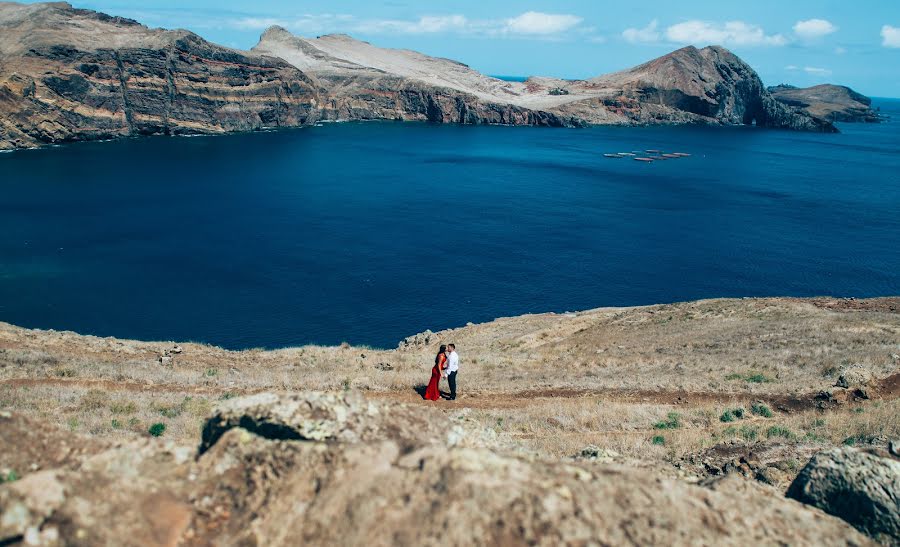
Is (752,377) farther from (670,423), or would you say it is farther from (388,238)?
(388,238)

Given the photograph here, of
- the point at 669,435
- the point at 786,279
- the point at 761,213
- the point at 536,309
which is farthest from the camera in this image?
the point at 761,213

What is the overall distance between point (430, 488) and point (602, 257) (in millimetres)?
71638

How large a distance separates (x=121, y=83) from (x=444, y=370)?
162 metres

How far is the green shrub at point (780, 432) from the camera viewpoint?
689 inches

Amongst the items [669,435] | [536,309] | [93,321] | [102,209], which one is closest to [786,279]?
[536,309]

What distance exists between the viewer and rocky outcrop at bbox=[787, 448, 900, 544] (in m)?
10.6

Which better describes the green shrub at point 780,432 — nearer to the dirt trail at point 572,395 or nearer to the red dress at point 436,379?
the dirt trail at point 572,395

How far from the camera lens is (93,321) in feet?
174

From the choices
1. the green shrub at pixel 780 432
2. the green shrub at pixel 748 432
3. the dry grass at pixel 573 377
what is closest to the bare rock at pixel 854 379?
the dry grass at pixel 573 377

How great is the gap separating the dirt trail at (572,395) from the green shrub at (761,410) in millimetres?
808

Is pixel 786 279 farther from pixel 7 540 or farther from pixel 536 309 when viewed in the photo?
pixel 7 540

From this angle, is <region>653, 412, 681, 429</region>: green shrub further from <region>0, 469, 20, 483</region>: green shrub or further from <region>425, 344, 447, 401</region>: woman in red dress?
<region>0, 469, 20, 483</region>: green shrub

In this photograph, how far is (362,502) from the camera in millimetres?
8508

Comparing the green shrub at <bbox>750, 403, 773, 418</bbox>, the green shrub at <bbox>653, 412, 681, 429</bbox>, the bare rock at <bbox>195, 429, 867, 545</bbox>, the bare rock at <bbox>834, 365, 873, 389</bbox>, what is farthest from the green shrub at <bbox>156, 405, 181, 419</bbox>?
the bare rock at <bbox>834, 365, 873, 389</bbox>
